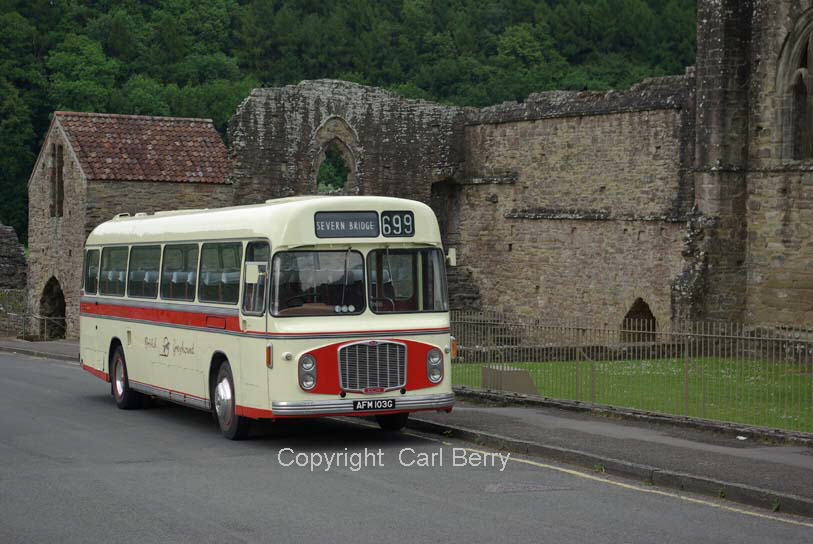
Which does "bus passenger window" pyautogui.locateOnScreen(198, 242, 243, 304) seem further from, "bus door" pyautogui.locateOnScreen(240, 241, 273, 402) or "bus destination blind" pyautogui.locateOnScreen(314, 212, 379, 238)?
"bus destination blind" pyautogui.locateOnScreen(314, 212, 379, 238)

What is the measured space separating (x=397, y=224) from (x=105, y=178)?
1836 centimetres

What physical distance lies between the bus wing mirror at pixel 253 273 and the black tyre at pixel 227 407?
126 cm

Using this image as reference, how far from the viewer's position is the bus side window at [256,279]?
14.4 m

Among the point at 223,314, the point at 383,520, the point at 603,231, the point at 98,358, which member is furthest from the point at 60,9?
the point at 383,520

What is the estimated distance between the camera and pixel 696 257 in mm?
28219

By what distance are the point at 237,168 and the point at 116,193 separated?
337cm

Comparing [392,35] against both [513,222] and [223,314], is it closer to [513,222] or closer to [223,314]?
[513,222]

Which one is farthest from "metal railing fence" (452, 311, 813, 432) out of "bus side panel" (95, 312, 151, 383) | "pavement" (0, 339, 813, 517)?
"bus side panel" (95, 312, 151, 383)

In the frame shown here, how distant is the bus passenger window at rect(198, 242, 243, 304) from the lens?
15.1 meters

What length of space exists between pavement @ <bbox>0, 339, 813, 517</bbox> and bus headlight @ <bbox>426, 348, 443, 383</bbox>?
82 centimetres

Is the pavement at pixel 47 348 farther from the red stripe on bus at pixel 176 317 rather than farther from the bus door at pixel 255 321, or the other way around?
the bus door at pixel 255 321

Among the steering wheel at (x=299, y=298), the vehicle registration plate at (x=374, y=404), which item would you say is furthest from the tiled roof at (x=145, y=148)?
the vehicle registration plate at (x=374, y=404)

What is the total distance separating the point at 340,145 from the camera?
1419 inches

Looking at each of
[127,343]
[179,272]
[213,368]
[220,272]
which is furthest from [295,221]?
[127,343]
